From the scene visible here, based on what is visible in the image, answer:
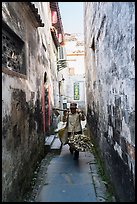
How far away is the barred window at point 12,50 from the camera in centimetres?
346

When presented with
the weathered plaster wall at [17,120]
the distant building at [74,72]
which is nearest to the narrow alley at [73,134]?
the weathered plaster wall at [17,120]

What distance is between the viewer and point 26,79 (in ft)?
14.3

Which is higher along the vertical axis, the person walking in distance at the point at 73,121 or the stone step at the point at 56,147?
the person walking in distance at the point at 73,121

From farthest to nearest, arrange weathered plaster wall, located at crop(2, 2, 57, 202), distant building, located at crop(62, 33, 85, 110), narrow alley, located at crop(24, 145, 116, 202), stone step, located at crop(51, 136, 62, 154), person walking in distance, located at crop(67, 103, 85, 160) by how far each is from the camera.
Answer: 1. distant building, located at crop(62, 33, 85, 110)
2. stone step, located at crop(51, 136, 62, 154)
3. person walking in distance, located at crop(67, 103, 85, 160)
4. narrow alley, located at crop(24, 145, 116, 202)
5. weathered plaster wall, located at crop(2, 2, 57, 202)

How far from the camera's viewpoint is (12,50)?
155 inches

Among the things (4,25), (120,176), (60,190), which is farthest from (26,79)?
(120,176)

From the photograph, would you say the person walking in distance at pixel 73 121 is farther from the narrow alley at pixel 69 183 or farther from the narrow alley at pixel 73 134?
the narrow alley at pixel 69 183

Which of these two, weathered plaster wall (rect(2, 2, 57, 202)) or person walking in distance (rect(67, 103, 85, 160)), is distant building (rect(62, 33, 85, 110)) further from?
weathered plaster wall (rect(2, 2, 57, 202))

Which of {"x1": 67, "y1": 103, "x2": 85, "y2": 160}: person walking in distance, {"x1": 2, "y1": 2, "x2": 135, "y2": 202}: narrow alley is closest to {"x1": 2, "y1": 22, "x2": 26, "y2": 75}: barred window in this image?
{"x1": 2, "y1": 2, "x2": 135, "y2": 202}: narrow alley

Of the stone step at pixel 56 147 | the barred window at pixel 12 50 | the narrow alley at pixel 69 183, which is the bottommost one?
the narrow alley at pixel 69 183

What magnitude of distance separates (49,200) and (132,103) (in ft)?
7.38

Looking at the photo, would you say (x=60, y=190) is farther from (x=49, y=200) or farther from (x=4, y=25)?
(x=4, y=25)

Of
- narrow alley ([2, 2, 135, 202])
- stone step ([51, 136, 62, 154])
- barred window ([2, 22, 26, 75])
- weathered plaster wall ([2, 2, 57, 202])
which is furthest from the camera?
stone step ([51, 136, 62, 154])

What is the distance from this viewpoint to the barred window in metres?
3.46
